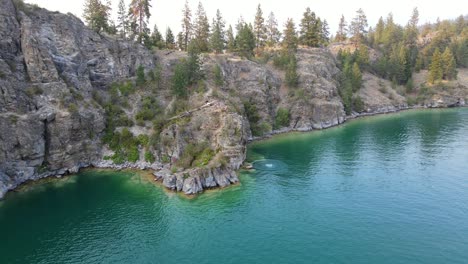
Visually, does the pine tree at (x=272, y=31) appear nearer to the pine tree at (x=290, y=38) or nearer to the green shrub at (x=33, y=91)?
the pine tree at (x=290, y=38)

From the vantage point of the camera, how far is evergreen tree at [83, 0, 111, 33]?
91.2 metres

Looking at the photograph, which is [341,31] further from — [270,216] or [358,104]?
[270,216]

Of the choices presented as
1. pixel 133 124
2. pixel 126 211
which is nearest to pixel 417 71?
pixel 133 124

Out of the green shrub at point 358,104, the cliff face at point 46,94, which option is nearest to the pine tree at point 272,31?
the green shrub at point 358,104

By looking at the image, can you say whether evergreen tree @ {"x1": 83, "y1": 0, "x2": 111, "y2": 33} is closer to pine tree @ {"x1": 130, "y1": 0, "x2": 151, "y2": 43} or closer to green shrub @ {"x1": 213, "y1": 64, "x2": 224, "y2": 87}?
pine tree @ {"x1": 130, "y1": 0, "x2": 151, "y2": 43}

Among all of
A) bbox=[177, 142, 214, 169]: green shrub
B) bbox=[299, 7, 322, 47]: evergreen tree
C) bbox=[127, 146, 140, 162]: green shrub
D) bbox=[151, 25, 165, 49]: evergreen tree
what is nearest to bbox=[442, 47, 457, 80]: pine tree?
bbox=[299, 7, 322, 47]: evergreen tree

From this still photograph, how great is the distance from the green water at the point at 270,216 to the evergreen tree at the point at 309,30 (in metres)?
75.3

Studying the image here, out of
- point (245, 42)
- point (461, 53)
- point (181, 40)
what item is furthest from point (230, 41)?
point (461, 53)

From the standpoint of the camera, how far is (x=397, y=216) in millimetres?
48906

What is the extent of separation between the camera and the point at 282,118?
105 m

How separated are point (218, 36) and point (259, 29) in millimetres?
31272

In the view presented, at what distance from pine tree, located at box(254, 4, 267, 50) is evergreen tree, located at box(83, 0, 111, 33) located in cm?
6163

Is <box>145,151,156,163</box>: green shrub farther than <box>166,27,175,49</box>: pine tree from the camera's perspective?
No

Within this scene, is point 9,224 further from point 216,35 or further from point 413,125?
point 413,125
